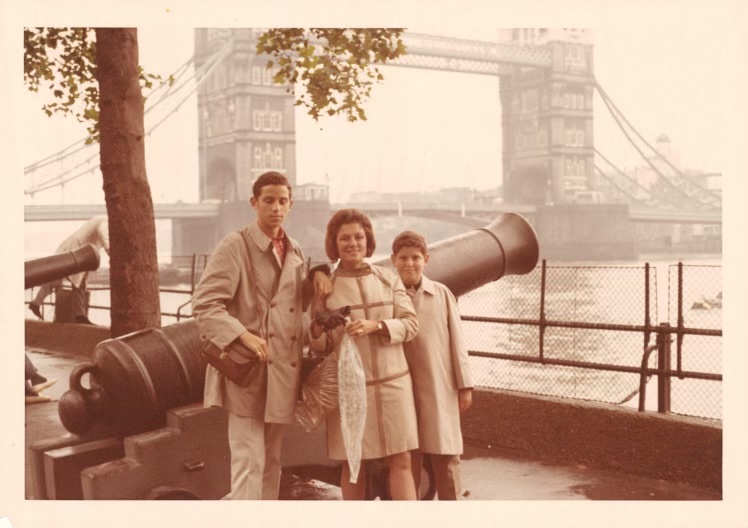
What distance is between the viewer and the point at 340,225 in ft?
10.8

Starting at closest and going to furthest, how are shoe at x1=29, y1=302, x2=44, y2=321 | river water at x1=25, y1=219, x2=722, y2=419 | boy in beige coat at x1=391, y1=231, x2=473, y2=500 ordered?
boy in beige coat at x1=391, y1=231, x2=473, y2=500
river water at x1=25, y1=219, x2=722, y2=419
shoe at x1=29, y1=302, x2=44, y2=321

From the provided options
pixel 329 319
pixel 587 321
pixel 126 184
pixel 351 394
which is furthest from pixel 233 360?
pixel 587 321

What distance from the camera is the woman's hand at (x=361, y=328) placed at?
10.6ft

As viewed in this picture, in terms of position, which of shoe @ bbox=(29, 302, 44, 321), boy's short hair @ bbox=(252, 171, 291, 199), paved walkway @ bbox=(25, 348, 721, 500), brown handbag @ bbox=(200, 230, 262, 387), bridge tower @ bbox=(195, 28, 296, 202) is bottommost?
paved walkway @ bbox=(25, 348, 721, 500)

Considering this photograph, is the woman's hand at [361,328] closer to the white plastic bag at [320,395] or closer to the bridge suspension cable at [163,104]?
the white plastic bag at [320,395]

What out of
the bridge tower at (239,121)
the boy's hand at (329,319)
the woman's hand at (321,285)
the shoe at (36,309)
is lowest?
the shoe at (36,309)

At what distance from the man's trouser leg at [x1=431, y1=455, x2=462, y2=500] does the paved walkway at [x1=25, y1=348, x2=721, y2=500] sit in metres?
0.47

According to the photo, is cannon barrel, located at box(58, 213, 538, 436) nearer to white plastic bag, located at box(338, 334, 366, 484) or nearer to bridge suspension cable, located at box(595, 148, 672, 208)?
white plastic bag, located at box(338, 334, 366, 484)

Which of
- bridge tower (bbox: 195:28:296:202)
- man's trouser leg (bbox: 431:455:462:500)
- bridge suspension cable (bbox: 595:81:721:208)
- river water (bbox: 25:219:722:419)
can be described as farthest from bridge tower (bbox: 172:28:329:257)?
bridge suspension cable (bbox: 595:81:721:208)

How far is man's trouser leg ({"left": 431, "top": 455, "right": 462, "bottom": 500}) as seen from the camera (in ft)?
11.4

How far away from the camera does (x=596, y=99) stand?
15.2 ft

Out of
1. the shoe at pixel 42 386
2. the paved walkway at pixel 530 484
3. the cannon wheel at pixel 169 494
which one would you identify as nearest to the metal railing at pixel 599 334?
the paved walkway at pixel 530 484

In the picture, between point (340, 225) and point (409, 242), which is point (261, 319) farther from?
point (409, 242)

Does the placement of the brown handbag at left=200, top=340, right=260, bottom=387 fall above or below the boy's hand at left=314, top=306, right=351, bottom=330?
below
